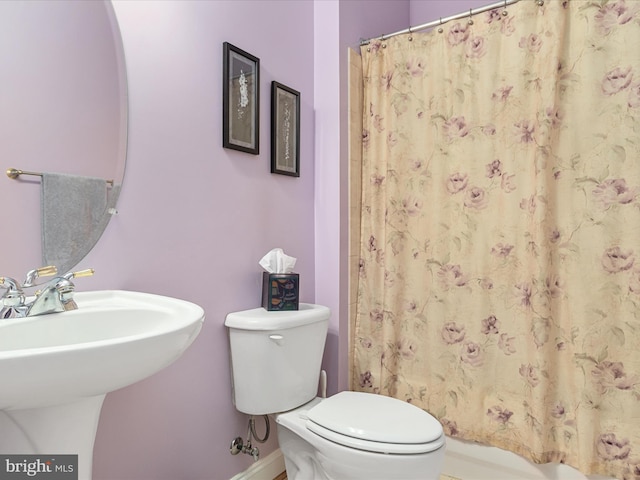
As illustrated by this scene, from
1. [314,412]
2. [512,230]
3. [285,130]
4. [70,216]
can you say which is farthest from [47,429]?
[512,230]

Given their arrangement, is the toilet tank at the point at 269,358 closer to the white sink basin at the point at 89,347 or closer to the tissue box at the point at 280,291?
the tissue box at the point at 280,291

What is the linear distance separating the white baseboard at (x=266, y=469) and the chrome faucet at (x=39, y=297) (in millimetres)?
963

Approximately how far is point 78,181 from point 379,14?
1.76 m

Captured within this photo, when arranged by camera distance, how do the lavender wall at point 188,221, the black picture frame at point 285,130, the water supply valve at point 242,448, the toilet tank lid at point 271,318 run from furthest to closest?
the black picture frame at point 285,130 → the water supply valve at point 242,448 → the toilet tank lid at point 271,318 → the lavender wall at point 188,221

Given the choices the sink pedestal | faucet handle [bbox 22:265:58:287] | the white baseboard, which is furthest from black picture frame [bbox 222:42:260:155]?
the white baseboard

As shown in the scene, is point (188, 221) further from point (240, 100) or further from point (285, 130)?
point (285, 130)

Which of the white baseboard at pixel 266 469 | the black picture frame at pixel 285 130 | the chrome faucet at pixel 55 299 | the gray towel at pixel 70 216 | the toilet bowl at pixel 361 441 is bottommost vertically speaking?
the white baseboard at pixel 266 469

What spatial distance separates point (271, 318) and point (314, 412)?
1.11ft

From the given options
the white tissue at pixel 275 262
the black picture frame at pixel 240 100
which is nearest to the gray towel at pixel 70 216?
the black picture frame at pixel 240 100

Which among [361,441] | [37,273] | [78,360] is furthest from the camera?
[361,441]

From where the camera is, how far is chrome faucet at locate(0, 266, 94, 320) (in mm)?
856

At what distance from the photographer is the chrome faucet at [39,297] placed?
856 mm

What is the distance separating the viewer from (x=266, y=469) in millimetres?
1629

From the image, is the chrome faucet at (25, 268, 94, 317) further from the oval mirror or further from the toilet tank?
the toilet tank
